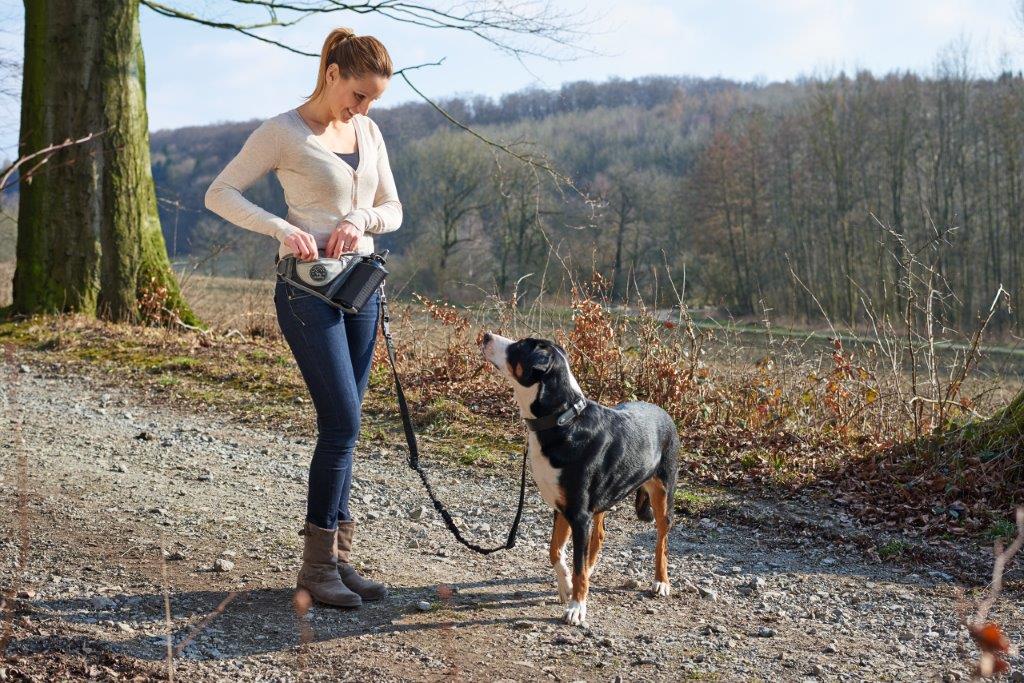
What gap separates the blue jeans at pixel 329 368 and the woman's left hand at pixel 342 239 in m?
0.21

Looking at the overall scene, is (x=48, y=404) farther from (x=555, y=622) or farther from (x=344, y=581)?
(x=555, y=622)

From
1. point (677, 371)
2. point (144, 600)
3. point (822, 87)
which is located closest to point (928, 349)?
point (677, 371)

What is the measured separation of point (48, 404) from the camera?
862 cm

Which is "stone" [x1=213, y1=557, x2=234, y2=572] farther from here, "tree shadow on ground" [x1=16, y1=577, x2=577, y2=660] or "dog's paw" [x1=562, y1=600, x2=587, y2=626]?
"dog's paw" [x1=562, y1=600, x2=587, y2=626]

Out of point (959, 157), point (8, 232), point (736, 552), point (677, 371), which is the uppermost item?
point (959, 157)

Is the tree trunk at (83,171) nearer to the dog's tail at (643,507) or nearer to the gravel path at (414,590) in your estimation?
the gravel path at (414,590)

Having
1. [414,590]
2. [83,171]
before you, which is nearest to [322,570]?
[414,590]

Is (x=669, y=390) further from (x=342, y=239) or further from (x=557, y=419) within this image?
(x=342, y=239)

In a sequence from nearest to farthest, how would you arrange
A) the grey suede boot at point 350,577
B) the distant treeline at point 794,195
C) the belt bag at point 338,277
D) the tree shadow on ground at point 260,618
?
the tree shadow on ground at point 260,618 < the belt bag at point 338,277 < the grey suede boot at point 350,577 < the distant treeline at point 794,195

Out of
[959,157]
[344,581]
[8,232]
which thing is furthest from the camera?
[959,157]

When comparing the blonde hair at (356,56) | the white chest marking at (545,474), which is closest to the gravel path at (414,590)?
the white chest marking at (545,474)

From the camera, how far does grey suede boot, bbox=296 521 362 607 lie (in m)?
4.32

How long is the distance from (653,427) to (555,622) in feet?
3.37

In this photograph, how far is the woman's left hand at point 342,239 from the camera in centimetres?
408
